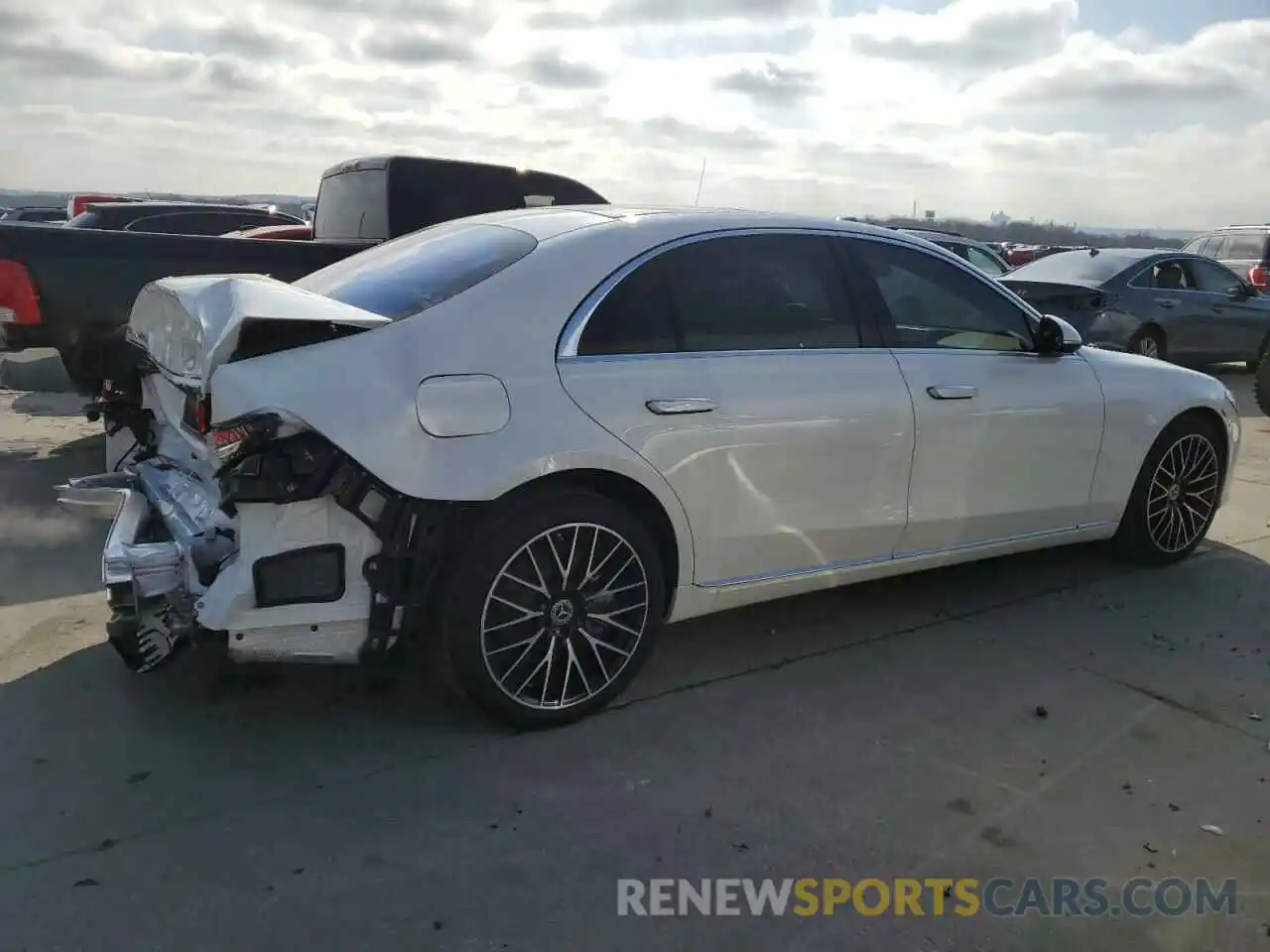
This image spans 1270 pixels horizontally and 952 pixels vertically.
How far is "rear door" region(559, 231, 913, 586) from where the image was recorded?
144 inches

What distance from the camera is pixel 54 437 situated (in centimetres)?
802

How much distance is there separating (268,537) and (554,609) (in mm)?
912

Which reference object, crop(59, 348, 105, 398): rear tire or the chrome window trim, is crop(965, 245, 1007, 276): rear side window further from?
crop(59, 348, 105, 398): rear tire

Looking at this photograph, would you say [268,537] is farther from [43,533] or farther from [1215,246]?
[1215,246]

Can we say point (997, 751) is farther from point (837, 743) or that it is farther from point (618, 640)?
point (618, 640)

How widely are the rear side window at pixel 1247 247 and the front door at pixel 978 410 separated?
38.6ft

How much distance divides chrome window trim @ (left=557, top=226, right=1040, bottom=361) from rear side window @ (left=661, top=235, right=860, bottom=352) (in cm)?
2

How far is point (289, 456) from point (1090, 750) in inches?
107

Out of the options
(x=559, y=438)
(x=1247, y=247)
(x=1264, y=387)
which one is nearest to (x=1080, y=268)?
(x=1264, y=387)

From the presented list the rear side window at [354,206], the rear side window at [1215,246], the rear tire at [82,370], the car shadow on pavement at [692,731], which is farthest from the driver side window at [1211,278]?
the rear tire at [82,370]

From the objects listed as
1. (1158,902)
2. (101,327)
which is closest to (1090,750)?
(1158,902)

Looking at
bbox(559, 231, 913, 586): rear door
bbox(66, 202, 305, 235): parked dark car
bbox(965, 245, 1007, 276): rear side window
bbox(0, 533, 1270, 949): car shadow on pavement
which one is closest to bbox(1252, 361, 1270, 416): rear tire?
bbox(965, 245, 1007, 276): rear side window

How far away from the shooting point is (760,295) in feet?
13.2

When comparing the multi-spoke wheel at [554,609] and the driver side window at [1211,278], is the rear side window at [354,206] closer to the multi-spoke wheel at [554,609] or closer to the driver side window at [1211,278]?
the multi-spoke wheel at [554,609]
